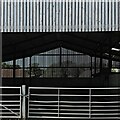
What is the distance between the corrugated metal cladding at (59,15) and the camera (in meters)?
11.8

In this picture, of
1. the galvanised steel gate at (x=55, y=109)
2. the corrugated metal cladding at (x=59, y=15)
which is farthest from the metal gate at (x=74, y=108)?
the corrugated metal cladding at (x=59, y=15)

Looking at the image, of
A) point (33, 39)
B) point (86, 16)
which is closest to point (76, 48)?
point (33, 39)

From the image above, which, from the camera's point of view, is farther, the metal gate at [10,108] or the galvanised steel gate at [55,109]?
the metal gate at [10,108]

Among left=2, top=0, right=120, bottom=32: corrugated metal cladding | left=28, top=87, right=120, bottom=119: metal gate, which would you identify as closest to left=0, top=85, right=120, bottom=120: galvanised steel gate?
left=28, top=87, right=120, bottom=119: metal gate

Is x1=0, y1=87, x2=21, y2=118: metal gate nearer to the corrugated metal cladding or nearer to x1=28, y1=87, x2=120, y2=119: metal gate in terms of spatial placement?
x1=28, y1=87, x2=120, y2=119: metal gate

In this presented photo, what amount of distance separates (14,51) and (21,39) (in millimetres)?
4770

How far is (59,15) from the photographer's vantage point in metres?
11.8

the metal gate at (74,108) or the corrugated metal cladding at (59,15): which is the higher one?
the corrugated metal cladding at (59,15)

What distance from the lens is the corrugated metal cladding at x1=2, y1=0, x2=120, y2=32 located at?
11.8m

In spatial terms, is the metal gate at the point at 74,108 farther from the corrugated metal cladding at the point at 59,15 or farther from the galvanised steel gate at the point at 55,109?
the corrugated metal cladding at the point at 59,15

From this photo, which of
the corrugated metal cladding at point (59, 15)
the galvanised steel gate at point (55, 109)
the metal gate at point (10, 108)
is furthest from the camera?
the corrugated metal cladding at point (59, 15)

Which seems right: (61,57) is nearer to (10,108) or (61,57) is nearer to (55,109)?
(10,108)

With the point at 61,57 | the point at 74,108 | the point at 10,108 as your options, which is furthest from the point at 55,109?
the point at 61,57

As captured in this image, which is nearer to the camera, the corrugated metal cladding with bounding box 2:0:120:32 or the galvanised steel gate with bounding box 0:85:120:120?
the galvanised steel gate with bounding box 0:85:120:120
